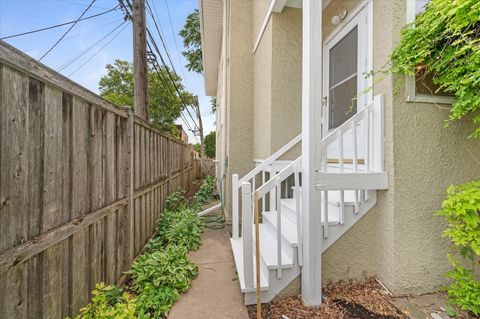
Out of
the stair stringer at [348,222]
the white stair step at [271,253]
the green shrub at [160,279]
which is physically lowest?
the green shrub at [160,279]

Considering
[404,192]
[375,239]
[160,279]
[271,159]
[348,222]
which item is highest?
[271,159]

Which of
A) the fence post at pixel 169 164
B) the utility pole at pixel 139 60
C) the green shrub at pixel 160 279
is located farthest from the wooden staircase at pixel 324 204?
the utility pole at pixel 139 60

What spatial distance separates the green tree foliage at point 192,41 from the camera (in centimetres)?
1370

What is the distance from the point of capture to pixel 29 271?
1380 millimetres

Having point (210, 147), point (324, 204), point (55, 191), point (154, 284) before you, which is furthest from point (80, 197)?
point (210, 147)

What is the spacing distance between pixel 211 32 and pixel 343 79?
6.18 meters

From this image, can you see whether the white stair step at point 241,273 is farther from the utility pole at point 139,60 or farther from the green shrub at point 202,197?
the utility pole at point 139,60

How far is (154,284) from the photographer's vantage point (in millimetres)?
2525

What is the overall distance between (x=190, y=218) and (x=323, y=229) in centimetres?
265

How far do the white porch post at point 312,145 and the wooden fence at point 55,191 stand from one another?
6.49 feet

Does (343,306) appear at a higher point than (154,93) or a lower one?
lower

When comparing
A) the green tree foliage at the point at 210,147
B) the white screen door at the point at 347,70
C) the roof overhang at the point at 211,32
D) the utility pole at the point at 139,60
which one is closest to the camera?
the white screen door at the point at 347,70

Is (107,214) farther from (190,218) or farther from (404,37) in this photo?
(404,37)

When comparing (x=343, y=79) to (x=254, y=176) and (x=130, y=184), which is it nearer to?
(x=254, y=176)
